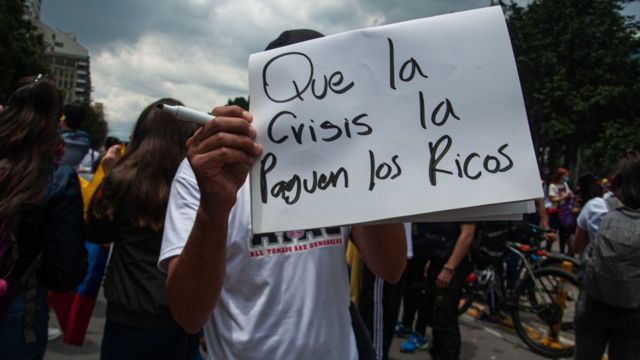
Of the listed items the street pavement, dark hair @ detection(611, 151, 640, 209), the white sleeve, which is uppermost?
dark hair @ detection(611, 151, 640, 209)

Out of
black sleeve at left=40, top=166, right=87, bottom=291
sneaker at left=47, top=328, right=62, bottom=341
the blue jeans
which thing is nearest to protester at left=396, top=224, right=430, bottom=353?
black sleeve at left=40, top=166, right=87, bottom=291

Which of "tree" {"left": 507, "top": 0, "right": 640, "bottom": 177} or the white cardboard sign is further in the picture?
"tree" {"left": 507, "top": 0, "right": 640, "bottom": 177}

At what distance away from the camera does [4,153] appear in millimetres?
1979

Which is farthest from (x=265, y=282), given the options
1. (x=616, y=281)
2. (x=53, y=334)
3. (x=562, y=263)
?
(x=562, y=263)

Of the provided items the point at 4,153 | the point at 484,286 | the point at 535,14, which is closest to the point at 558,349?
the point at 484,286

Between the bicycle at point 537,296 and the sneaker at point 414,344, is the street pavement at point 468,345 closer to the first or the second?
the sneaker at point 414,344

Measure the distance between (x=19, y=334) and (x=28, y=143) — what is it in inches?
30.4

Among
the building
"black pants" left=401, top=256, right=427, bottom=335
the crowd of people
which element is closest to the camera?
the crowd of people

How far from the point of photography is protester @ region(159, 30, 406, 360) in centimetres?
117

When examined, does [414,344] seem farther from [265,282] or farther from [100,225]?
[265,282]

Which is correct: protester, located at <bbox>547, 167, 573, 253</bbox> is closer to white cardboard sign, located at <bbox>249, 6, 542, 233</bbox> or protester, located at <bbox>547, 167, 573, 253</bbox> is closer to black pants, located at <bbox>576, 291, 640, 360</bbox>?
black pants, located at <bbox>576, 291, 640, 360</bbox>

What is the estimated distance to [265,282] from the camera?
50.7 inches

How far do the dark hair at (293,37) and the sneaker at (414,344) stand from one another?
12.7 feet

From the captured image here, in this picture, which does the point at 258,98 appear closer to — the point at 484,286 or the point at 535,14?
the point at 484,286
